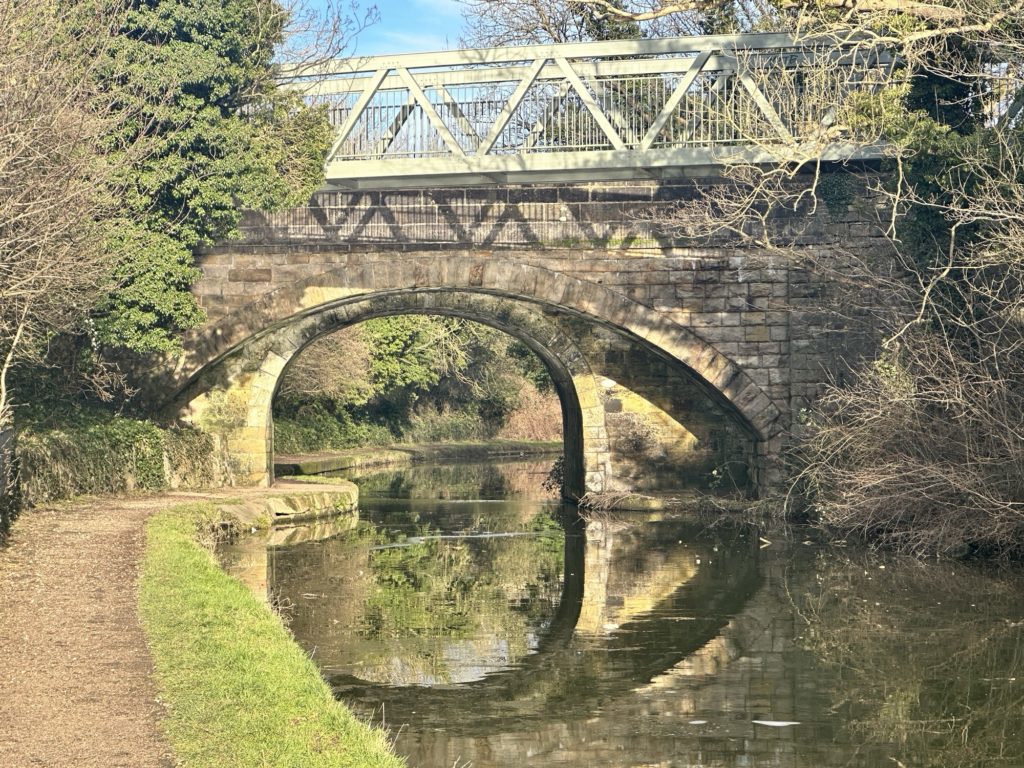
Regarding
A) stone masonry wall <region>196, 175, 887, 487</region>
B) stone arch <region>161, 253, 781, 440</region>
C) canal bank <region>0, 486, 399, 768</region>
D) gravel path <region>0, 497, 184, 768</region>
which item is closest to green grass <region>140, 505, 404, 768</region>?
canal bank <region>0, 486, 399, 768</region>

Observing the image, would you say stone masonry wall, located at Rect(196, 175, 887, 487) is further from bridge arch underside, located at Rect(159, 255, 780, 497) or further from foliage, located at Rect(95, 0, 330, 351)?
foliage, located at Rect(95, 0, 330, 351)

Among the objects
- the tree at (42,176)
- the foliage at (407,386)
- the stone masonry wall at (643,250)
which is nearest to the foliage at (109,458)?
the tree at (42,176)

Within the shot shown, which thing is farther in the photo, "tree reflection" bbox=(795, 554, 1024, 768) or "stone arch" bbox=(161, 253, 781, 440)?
"stone arch" bbox=(161, 253, 781, 440)

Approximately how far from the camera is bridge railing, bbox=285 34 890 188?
18.8 metres

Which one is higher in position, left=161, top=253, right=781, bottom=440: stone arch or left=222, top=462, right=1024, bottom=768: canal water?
left=161, top=253, right=781, bottom=440: stone arch

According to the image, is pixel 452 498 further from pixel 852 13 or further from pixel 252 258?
pixel 852 13

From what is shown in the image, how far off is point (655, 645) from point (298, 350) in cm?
1365

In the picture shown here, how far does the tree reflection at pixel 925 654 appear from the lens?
8789mm

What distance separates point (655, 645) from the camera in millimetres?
11906

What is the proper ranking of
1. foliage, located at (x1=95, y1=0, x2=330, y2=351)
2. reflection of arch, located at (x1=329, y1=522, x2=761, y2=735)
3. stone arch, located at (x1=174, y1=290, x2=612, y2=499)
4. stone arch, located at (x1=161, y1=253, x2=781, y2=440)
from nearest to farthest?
reflection of arch, located at (x1=329, y1=522, x2=761, y2=735)
foliage, located at (x1=95, y1=0, x2=330, y2=351)
stone arch, located at (x1=161, y1=253, x2=781, y2=440)
stone arch, located at (x1=174, y1=290, x2=612, y2=499)

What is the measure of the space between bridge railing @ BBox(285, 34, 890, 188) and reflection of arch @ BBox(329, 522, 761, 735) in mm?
6597

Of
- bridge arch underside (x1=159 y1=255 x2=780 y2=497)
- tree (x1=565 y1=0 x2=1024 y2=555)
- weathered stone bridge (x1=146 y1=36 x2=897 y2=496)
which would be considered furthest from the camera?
bridge arch underside (x1=159 y1=255 x2=780 y2=497)

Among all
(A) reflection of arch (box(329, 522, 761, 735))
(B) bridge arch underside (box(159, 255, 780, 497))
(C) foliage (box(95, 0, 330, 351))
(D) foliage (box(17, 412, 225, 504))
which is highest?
(C) foliage (box(95, 0, 330, 351))

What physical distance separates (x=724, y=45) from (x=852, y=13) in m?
4.79
